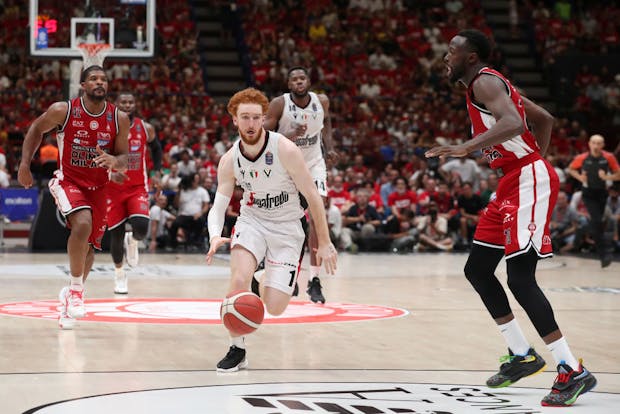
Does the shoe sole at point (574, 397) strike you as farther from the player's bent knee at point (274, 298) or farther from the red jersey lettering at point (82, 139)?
the red jersey lettering at point (82, 139)

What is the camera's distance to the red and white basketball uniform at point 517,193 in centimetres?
537

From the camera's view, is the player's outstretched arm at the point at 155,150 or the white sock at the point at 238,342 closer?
the white sock at the point at 238,342

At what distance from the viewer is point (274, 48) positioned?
83.9 ft

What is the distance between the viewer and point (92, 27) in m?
14.9

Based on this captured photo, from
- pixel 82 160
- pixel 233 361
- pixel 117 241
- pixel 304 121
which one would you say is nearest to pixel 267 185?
pixel 233 361

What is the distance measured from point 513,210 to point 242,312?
5.04ft

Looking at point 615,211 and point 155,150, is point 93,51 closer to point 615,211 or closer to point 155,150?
point 155,150

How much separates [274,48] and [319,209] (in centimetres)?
1993

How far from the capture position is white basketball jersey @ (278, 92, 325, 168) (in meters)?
9.05

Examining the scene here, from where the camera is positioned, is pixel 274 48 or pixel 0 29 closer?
pixel 0 29

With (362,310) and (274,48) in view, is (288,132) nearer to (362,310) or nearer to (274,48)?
(362,310)

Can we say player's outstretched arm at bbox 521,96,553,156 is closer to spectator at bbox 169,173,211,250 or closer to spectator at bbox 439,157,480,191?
spectator at bbox 169,173,211,250

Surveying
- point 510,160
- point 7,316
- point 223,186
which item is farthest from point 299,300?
point 510,160

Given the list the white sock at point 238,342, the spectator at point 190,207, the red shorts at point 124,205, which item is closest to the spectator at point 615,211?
the spectator at point 190,207
